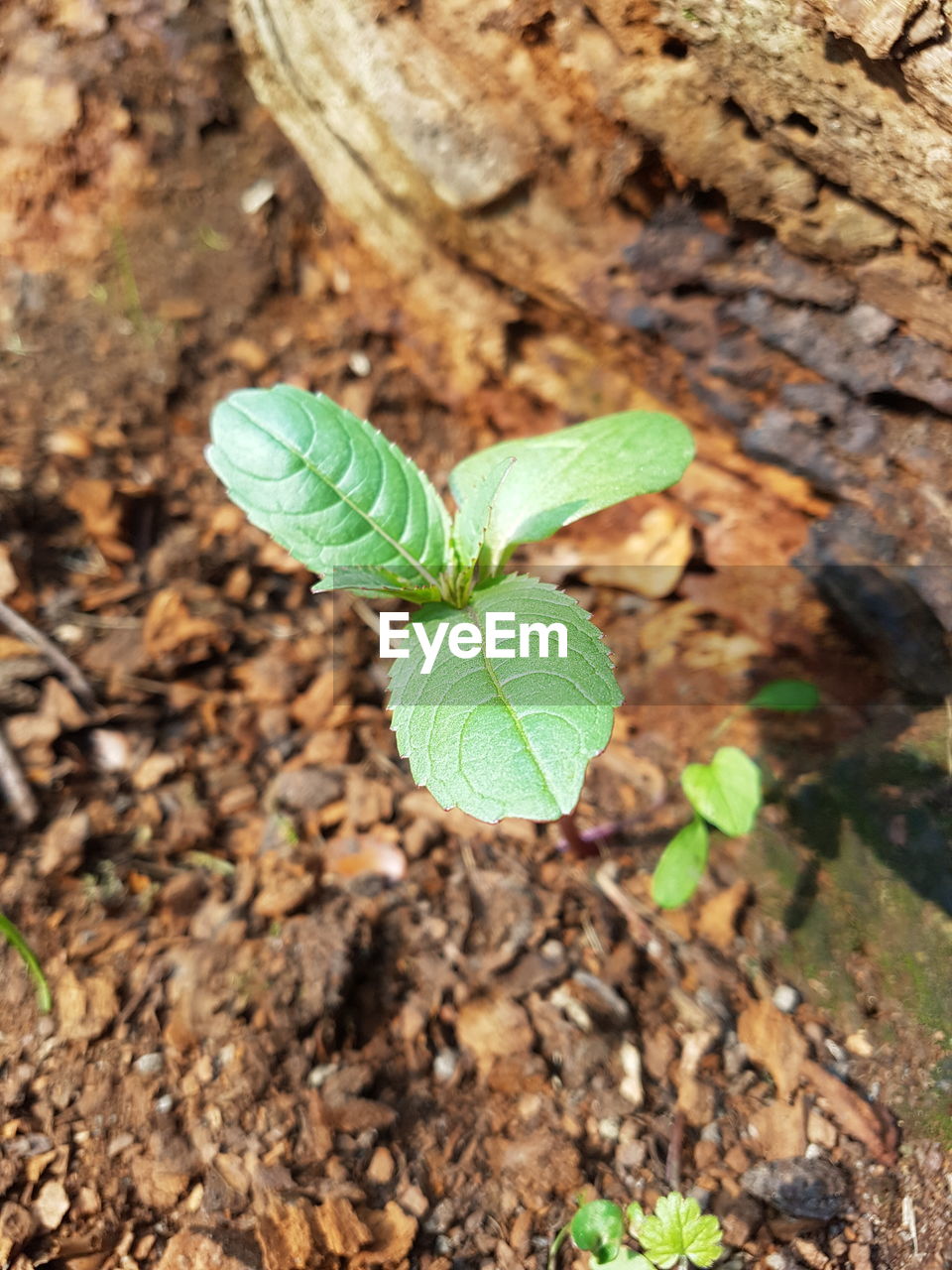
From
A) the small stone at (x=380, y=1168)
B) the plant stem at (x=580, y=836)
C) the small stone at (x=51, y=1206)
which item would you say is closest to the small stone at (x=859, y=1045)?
the plant stem at (x=580, y=836)

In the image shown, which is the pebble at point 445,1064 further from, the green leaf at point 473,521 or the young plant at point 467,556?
the green leaf at point 473,521

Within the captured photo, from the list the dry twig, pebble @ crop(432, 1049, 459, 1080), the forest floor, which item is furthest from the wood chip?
the dry twig

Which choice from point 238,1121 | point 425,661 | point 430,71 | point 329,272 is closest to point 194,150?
point 329,272

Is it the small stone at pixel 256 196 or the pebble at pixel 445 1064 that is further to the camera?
the small stone at pixel 256 196

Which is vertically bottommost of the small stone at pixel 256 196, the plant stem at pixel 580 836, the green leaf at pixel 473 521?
the plant stem at pixel 580 836

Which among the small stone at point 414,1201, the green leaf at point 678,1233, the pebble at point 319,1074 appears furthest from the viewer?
the pebble at point 319,1074

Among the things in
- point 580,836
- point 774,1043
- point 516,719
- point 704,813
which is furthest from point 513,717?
point 774,1043

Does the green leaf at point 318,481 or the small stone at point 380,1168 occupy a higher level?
the green leaf at point 318,481
